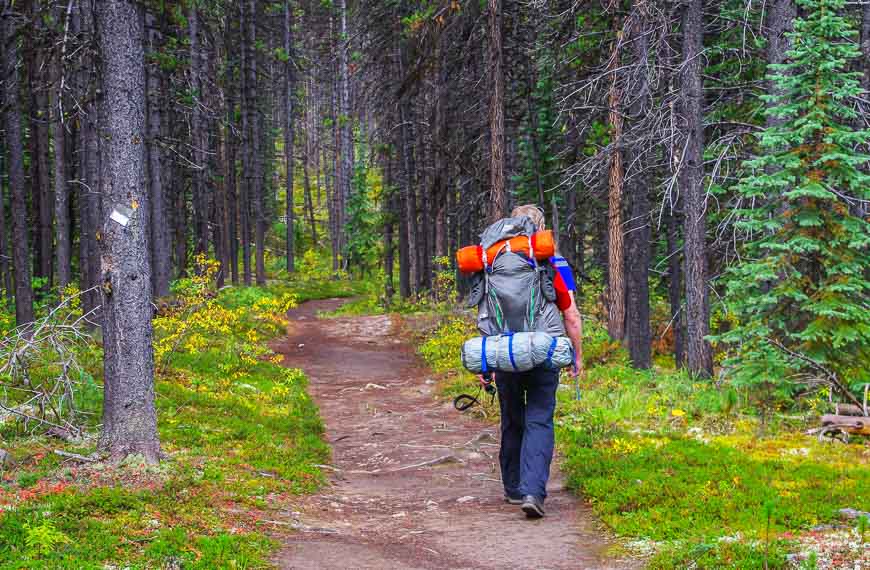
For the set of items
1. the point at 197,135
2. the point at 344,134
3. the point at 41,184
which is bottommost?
the point at 41,184

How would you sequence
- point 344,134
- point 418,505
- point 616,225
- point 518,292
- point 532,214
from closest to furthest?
1. point 518,292
2. point 532,214
3. point 418,505
4. point 616,225
5. point 344,134

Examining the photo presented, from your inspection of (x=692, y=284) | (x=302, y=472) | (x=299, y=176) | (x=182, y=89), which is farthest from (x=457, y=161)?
(x=299, y=176)

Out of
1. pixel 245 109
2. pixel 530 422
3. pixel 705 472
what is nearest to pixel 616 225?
pixel 705 472

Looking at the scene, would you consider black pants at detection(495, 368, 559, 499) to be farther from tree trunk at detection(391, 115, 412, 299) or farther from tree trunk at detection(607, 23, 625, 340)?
tree trunk at detection(391, 115, 412, 299)

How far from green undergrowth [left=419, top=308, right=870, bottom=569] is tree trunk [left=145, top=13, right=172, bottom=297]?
1144 cm

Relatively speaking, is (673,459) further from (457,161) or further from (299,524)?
(457,161)

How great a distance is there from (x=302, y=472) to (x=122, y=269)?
8.78ft

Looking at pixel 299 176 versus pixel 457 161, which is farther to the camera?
pixel 299 176

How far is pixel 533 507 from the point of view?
6.13 m

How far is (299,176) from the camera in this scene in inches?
3068

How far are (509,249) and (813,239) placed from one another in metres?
4.82

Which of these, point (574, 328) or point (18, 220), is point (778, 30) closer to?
point (574, 328)

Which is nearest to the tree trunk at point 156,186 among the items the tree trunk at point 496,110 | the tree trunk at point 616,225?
the tree trunk at point 496,110

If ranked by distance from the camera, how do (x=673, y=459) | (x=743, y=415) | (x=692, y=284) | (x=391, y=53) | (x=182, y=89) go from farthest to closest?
(x=391, y=53) → (x=182, y=89) → (x=692, y=284) → (x=743, y=415) → (x=673, y=459)
